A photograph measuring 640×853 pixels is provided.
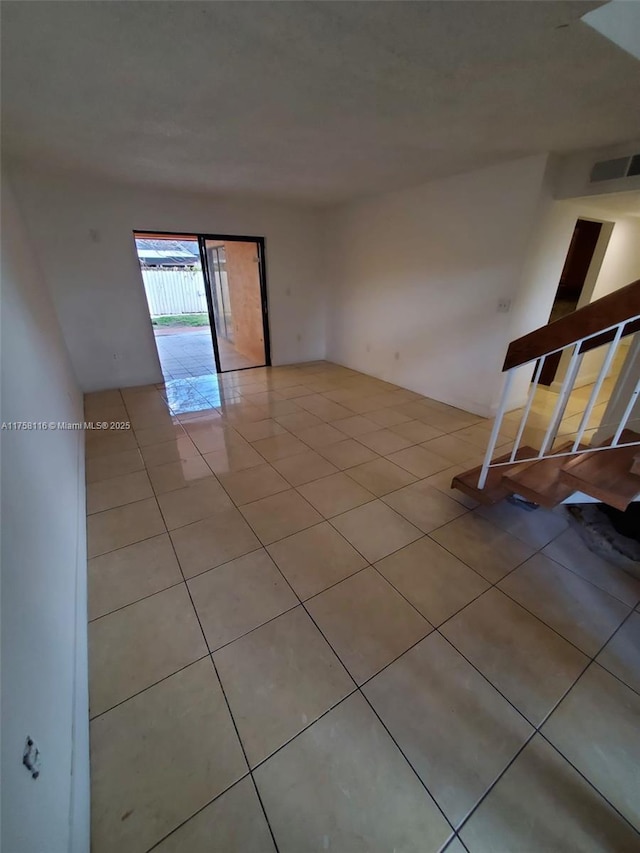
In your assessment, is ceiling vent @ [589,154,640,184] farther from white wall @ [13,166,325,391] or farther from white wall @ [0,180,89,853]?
white wall @ [0,180,89,853]

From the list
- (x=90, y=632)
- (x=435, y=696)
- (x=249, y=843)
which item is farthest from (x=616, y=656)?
(x=90, y=632)

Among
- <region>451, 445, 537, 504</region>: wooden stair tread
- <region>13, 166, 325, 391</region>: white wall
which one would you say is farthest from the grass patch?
<region>451, 445, 537, 504</region>: wooden stair tread

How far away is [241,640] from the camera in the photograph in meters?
1.46

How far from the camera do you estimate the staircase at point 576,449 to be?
1.41m

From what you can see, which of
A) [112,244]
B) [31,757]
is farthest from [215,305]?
[31,757]

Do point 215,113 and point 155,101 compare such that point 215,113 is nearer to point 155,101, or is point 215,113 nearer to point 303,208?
point 155,101

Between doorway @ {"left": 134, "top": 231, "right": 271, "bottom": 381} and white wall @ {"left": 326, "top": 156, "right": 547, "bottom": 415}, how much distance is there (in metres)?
1.46

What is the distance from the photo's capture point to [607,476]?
65.5 inches

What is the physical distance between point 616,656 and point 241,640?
1.59 meters

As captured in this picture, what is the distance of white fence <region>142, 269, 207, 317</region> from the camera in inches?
419

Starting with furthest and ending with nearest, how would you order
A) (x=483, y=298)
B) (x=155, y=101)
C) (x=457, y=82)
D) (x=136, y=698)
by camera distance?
(x=483, y=298) < (x=155, y=101) < (x=457, y=82) < (x=136, y=698)

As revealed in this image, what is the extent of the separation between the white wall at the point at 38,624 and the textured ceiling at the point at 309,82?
1.15 meters

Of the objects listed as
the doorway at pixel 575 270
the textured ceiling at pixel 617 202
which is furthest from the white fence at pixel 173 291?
the textured ceiling at pixel 617 202

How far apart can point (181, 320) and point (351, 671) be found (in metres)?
11.4
